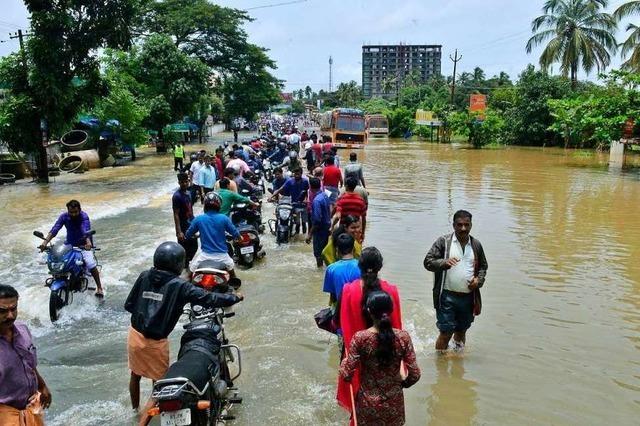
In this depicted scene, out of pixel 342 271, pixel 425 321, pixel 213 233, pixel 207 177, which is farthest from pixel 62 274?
pixel 207 177

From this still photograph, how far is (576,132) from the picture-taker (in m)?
28.9

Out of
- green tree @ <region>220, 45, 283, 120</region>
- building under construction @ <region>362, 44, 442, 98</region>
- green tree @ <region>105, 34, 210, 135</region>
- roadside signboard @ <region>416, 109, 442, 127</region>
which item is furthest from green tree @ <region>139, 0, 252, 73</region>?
building under construction @ <region>362, 44, 442, 98</region>

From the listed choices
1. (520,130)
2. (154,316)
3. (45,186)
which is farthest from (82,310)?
(520,130)

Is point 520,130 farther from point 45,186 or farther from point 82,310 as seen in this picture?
point 82,310

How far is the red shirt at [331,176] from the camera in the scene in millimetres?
10844

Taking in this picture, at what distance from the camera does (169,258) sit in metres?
4.02

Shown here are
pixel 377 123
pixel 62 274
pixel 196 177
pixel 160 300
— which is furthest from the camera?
pixel 377 123

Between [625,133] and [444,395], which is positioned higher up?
[625,133]

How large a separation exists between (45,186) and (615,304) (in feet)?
60.5

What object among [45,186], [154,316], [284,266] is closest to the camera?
[154,316]

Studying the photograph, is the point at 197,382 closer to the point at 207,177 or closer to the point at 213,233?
the point at 213,233

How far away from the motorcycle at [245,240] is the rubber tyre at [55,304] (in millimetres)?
2457

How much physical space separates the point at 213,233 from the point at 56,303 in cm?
198

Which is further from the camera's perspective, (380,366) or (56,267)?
(56,267)
